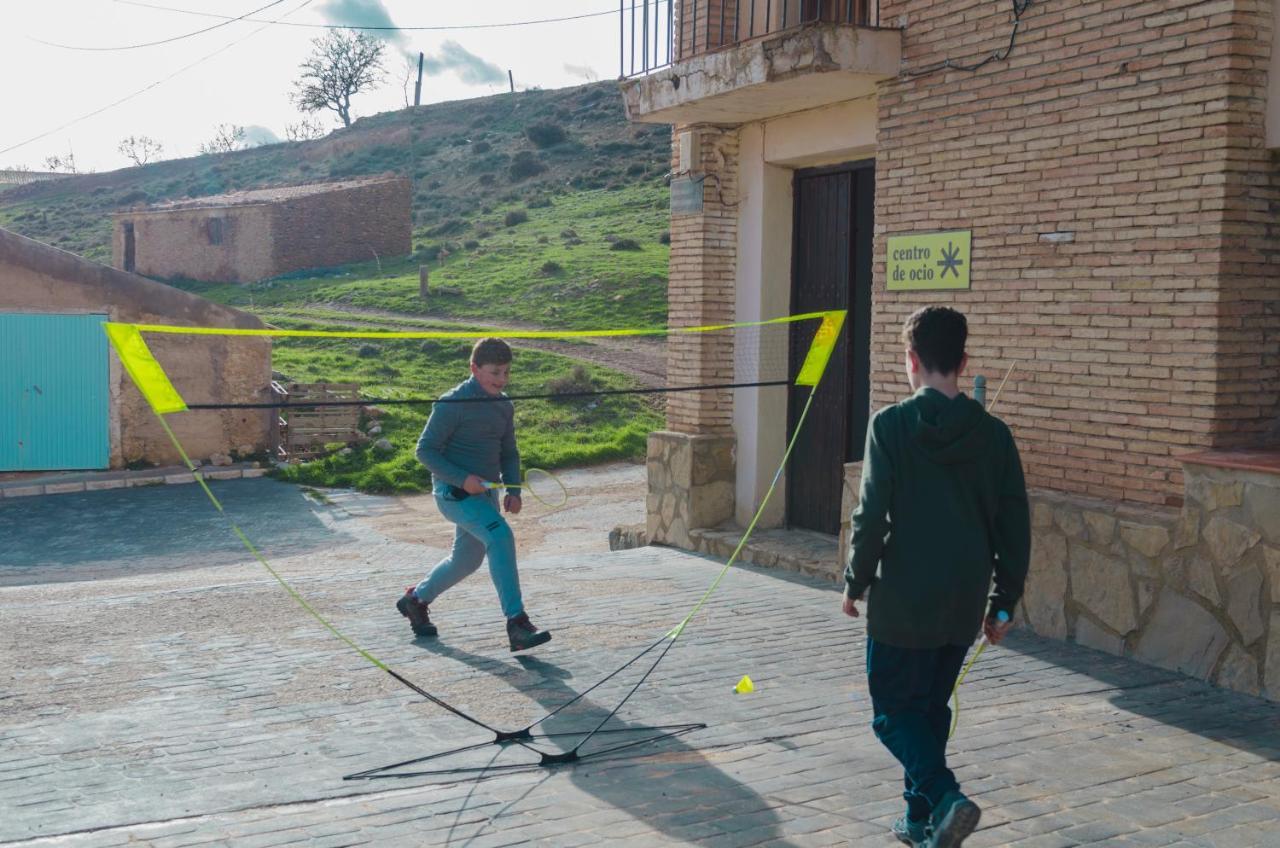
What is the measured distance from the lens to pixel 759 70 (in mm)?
9734

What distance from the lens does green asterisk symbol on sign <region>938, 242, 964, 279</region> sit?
29.1ft

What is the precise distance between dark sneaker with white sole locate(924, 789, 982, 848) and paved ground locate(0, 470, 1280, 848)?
0.61 m

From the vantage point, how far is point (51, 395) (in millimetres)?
19734

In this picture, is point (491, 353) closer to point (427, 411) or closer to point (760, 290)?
point (760, 290)

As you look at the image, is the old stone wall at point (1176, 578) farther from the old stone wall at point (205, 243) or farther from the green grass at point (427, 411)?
the old stone wall at point (205, 243)

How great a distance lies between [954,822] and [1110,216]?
4.81m

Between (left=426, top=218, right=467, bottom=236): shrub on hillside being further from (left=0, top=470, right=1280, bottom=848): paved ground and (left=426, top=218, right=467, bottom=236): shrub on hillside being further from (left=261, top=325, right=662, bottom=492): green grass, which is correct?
(left=0, top=470, right=1280, bottom=848): paved ground

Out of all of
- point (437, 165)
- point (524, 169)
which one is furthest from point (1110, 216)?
point (437, 165)

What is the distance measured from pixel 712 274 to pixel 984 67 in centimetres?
376

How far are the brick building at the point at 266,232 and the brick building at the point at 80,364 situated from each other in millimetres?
25733

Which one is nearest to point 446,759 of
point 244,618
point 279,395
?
point 244,618

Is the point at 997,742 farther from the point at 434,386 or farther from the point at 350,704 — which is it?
the point at 434,386

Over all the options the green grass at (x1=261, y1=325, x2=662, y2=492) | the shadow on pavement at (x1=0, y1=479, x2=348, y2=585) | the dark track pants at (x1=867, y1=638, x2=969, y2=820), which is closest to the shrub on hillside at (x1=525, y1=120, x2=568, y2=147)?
the green grass at (x1=261, y1=325, x2=662, y2=492)

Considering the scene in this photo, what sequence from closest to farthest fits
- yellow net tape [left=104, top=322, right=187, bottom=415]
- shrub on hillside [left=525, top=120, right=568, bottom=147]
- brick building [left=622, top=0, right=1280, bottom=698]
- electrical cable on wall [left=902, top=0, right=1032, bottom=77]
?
yellow net tape [left=104, top=322, right=187, bottom=415] → brick building [left=622, top=0, right=1280, bottom=698] → electrical cable on wall [left=902, top=0, right=1032, bottom=77] → shrub on hillside [left=525, top=120, right=568, bottom=147]
